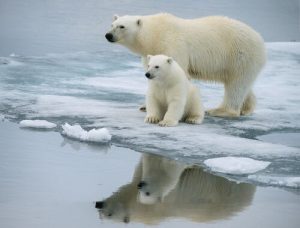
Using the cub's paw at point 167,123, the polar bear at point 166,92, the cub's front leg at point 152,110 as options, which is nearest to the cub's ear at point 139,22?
the polar bear at point 166,92

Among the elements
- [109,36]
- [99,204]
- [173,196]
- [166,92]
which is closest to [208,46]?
[109,36]

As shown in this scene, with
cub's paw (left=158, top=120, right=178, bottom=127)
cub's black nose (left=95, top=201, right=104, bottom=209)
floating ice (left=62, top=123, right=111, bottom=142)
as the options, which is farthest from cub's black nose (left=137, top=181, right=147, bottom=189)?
cub's paw (left=158, top=120, right=178, bottom=127)

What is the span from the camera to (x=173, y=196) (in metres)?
5.12

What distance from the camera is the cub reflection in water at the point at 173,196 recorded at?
15.4ft

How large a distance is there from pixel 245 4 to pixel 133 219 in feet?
56.7

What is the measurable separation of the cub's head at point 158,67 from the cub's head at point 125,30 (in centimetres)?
88

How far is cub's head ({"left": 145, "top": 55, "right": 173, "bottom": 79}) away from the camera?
24.0 feet

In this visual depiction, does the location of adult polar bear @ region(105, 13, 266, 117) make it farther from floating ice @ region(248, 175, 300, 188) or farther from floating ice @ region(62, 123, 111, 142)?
floating ice @ region(248, 175, 300, 188)

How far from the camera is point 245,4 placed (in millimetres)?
21250

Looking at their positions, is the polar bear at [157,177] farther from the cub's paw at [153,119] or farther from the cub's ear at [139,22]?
the cub's ear at [139,22]

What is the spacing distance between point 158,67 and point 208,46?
52.3 inches

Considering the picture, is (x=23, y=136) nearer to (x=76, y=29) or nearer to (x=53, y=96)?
(x=53, y=96)

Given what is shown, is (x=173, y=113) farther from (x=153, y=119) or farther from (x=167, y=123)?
(x=153, y=119)

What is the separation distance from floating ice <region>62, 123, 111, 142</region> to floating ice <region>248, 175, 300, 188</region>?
1.53m
